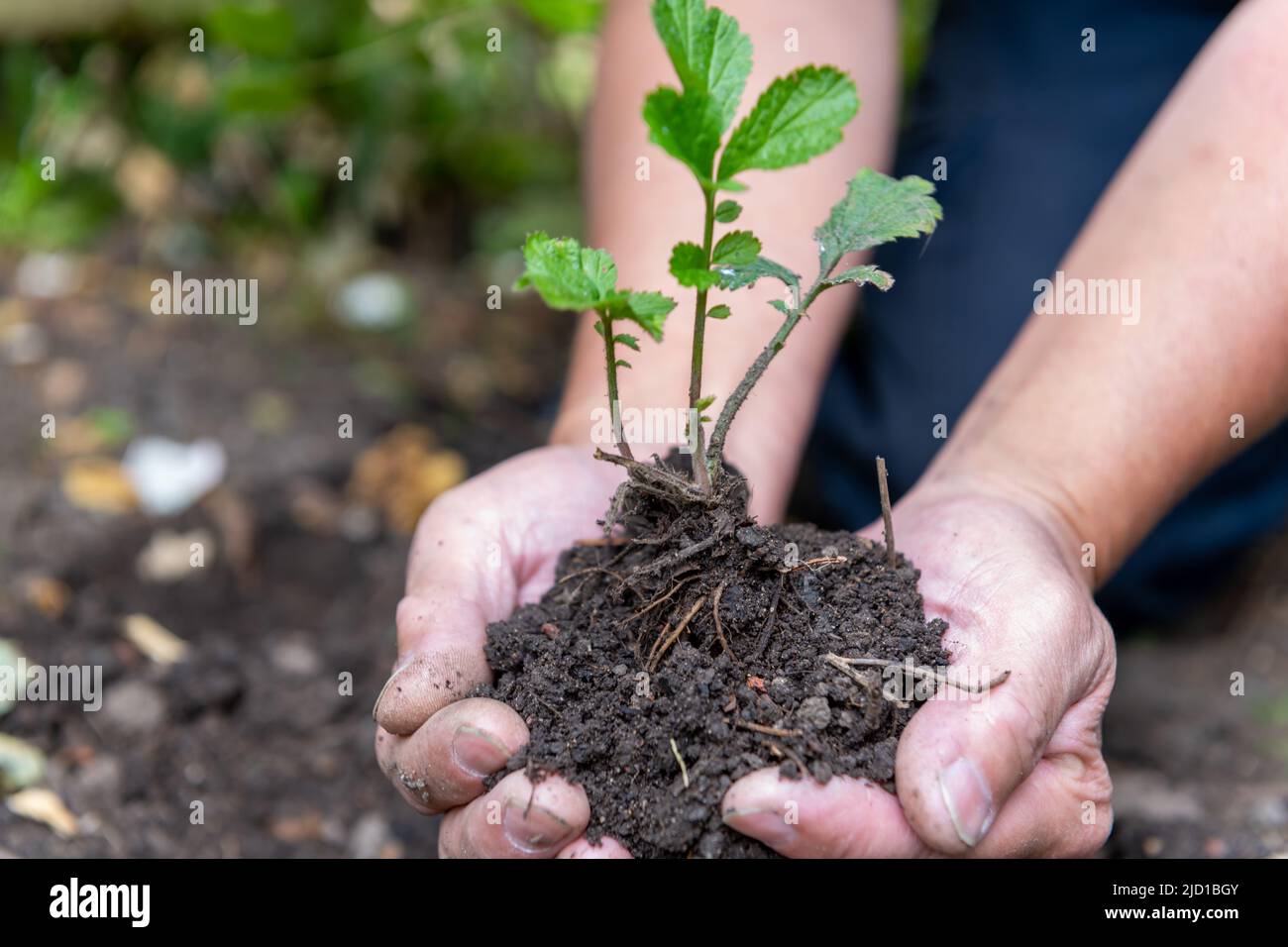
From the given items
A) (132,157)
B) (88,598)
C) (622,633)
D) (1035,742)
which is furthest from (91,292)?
(1035,742)

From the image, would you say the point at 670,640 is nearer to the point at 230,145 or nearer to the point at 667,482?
the point at 667,482

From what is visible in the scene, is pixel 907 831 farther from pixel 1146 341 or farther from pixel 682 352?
pixel 682 352

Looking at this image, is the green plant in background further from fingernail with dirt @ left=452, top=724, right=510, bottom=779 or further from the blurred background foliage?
fingernail with dirt @ left=452, top=724, right=510, bottom=779

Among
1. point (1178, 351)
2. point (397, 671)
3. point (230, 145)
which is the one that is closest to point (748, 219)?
point (1178, 351)

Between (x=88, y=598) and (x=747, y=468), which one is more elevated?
(x=747, y=468)

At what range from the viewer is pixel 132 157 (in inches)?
134

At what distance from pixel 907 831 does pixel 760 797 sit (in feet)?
0.58

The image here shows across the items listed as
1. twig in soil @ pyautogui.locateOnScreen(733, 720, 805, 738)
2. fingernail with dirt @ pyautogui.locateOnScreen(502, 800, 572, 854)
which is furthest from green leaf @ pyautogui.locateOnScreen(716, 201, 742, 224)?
fingernail with dirt @ pyautogui.locateOnScreen(502, 800, 572, 854)

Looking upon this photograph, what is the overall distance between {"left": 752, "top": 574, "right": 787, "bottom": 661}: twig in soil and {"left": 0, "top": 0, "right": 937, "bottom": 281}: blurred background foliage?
6.54 feet

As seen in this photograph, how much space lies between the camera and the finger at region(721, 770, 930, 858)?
1157 millimetres

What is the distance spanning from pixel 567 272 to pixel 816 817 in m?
0.63

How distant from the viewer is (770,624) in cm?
133

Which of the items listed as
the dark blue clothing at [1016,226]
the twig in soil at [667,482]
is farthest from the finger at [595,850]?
the dark blue clothing at [1016,226]
